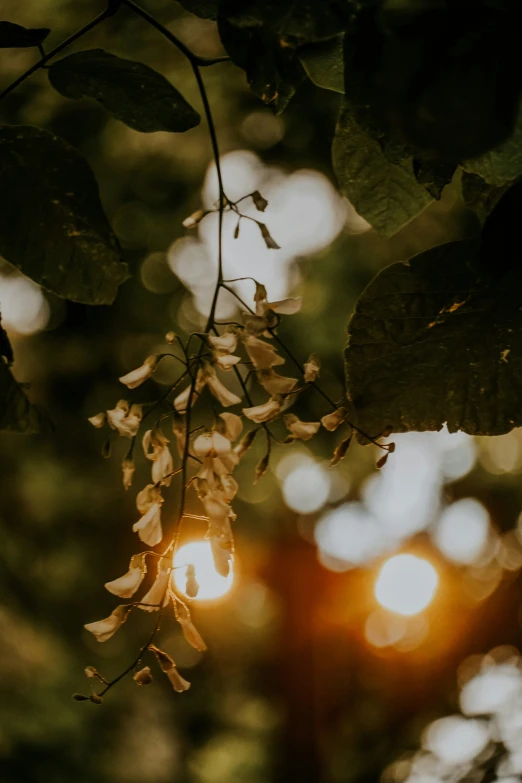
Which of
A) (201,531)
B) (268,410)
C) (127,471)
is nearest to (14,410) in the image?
(127,471)

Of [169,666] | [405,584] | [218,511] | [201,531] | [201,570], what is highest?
[218,511]

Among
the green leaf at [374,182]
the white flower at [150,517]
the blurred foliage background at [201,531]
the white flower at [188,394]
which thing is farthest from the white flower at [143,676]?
the blurred foliage background at [201,531]

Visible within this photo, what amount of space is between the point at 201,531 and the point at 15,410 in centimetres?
249

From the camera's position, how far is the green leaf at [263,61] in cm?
41

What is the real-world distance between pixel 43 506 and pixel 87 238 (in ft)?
10.7

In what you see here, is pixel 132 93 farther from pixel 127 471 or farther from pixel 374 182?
pixel 127 471

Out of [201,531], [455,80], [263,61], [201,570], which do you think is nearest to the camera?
[455,80]

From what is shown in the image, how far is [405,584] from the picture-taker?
12.1ft

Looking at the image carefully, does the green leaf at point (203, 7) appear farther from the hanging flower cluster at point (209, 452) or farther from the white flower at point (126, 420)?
the white flower at point (126, 420)

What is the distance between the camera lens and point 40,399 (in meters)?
3.62

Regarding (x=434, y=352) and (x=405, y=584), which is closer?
(x=434, y=352)

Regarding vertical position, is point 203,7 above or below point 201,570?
above

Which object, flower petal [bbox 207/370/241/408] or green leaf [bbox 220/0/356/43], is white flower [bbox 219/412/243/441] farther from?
green leaf [bbox 220/0/356/43]

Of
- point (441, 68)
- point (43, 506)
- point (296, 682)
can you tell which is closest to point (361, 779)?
point (296, 682)
